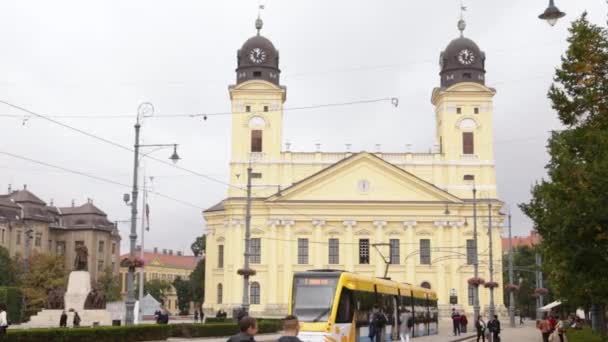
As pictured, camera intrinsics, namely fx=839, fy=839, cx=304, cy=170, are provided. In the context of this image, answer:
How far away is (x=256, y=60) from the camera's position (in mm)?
80375

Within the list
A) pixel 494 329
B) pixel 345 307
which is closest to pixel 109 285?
pixel 494 329

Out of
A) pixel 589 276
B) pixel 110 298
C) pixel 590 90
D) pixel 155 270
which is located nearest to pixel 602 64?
pixel 590 90

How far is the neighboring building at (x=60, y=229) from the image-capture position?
91.1 m

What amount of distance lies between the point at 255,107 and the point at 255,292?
696 inches

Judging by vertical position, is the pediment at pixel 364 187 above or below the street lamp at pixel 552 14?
above

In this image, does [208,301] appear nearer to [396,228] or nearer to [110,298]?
[110,298]

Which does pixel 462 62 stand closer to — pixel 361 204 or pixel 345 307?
pixel 361 204

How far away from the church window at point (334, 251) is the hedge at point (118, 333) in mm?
39820

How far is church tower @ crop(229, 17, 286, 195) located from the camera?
263ft

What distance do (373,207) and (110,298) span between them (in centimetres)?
2937

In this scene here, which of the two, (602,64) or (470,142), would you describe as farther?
(470,142)

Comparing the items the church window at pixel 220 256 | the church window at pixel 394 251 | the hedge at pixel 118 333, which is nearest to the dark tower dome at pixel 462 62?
the church window at pixel 394 251

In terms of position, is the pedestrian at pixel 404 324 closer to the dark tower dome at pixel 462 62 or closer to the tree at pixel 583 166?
the tree at pixel 583 166

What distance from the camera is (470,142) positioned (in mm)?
81375
